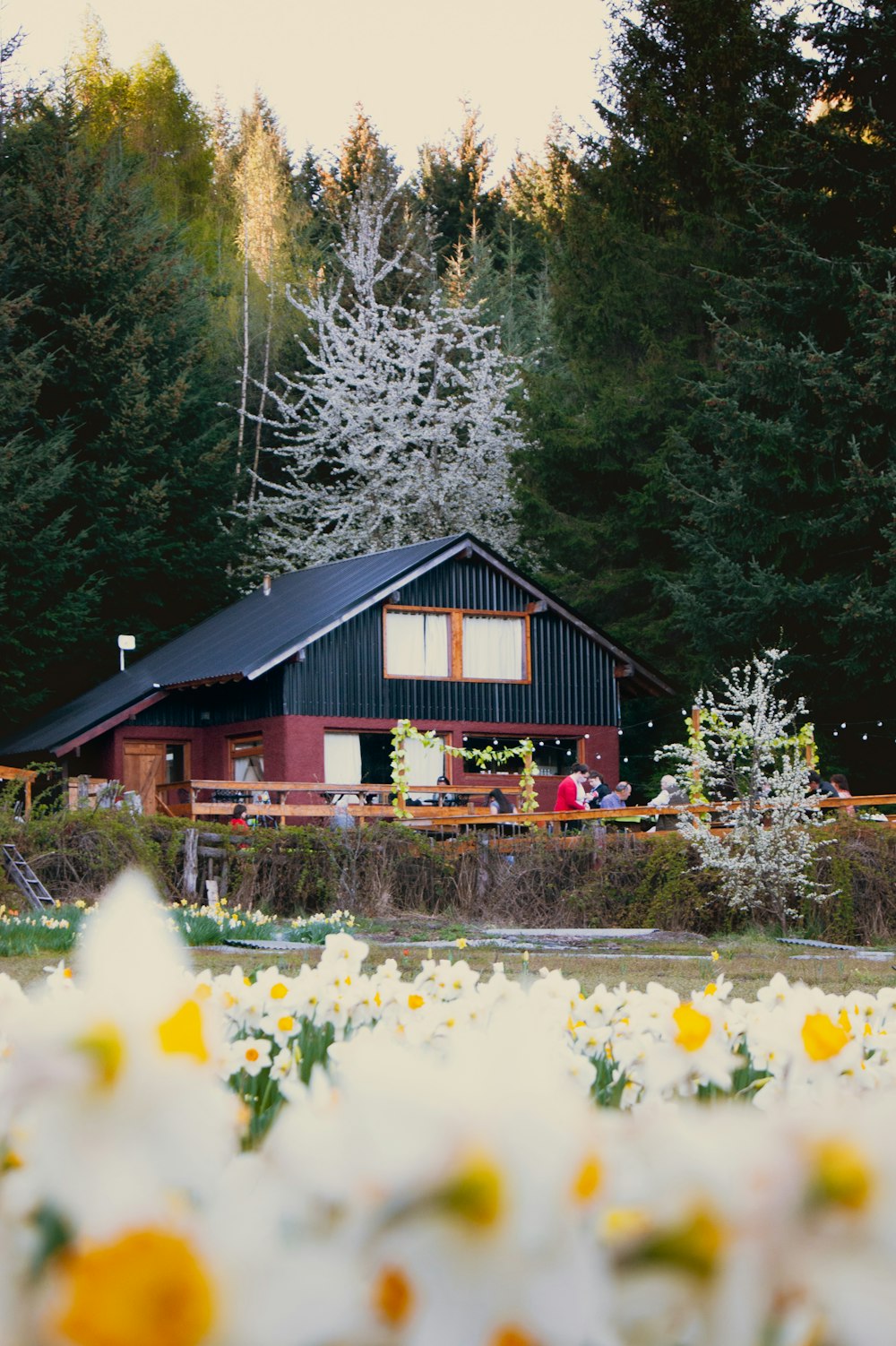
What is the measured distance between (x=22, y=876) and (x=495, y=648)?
16317 mm

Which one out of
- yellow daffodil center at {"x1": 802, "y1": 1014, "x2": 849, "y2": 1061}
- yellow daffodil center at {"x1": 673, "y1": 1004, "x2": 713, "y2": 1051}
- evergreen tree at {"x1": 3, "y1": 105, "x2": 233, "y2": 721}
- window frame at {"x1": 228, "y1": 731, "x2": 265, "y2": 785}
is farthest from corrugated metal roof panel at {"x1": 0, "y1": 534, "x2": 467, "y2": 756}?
yellow daffodil center at {"x1": 802, "y1": 1014, "x2": 849, "y2": 1061}

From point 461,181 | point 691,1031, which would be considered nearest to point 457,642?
point 461,181

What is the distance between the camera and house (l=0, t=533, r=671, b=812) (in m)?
28.4

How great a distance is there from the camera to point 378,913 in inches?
638

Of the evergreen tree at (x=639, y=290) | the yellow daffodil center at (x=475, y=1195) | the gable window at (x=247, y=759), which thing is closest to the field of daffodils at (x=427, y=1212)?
the yellow daffodil center at (x=475, y=1195)

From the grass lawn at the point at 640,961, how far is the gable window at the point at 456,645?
15904mm

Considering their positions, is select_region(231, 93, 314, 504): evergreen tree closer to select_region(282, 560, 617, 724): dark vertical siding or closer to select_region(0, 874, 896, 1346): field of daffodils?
select_region(282, 560, 617, 724): dark vertical siding

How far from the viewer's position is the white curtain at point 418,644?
29656 mm

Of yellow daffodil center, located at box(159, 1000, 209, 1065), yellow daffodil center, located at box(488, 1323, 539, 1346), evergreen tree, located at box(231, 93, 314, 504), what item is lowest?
yellow daffodil center, located at box(488, 1323, 539, 1346)

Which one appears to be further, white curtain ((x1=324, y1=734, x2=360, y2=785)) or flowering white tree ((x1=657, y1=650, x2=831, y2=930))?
white curtain ((x1=324, y1=734, x2=360, y2=785))

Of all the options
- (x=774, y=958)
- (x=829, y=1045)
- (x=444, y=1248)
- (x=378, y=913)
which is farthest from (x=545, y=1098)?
(x=378, y=913)

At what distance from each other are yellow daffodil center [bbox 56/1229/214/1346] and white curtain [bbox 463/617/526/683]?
29475 millimetres

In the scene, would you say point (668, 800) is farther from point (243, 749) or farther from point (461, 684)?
point (243, 749)

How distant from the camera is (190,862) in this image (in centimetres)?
1628
